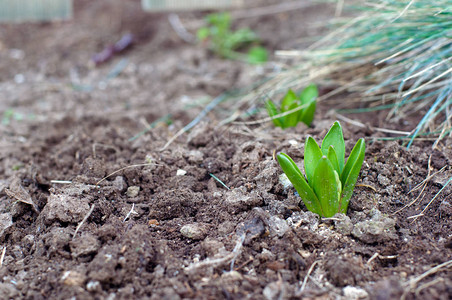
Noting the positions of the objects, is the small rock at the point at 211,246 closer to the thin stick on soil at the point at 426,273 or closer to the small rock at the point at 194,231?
the small rock at the point at 194,231

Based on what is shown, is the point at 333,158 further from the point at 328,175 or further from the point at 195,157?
the point at 195,157

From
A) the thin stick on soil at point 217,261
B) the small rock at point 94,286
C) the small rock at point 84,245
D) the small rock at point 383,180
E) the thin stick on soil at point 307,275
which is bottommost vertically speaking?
the thin stick on soil at point 307,275

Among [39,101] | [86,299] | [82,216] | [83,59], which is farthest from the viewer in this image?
[83,59]

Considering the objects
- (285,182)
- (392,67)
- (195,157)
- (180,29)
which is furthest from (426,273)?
(180,29)

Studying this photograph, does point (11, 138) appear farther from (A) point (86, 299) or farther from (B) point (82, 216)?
(A) point (86, 299)

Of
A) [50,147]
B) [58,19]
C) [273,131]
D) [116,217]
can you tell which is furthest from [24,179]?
[58,19]

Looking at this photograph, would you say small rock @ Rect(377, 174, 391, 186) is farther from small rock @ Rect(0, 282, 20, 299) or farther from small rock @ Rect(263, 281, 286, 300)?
small rock @ Rect(0, 282, 20, 299)

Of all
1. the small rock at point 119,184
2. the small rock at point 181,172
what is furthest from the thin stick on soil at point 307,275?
the small rock at point 119,184
